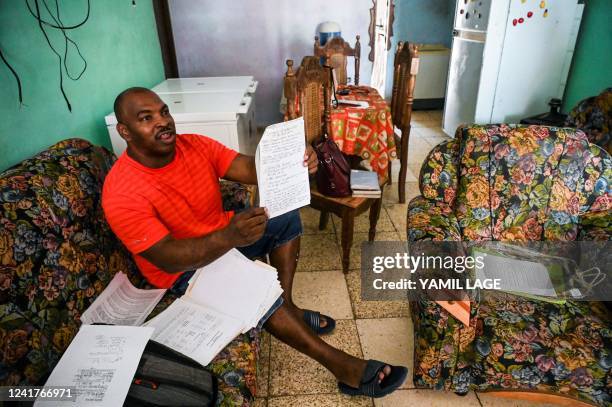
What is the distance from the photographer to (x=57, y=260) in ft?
3.58

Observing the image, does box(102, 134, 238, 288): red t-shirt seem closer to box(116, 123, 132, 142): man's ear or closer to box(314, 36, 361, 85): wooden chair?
box(116, 123, 132, 142): man's ear

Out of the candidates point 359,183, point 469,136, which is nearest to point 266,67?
point 359,183

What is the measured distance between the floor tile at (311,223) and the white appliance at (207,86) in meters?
0.96

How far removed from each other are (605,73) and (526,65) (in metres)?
0.61

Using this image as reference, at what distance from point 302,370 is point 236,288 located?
53 cm

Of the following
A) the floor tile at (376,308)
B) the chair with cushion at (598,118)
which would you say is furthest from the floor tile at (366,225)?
the chair with cushion at (598,118)

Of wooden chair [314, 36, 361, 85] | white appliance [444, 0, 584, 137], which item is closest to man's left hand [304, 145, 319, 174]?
wooden chair [314, 36, 361, 85]

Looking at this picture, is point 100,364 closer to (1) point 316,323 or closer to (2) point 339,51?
(1) point 316,323

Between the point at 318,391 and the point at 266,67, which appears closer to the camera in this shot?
the point at 318,391

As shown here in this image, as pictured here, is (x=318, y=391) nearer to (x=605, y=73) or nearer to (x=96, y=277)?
(x=96, y=277)

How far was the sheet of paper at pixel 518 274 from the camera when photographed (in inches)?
53.0

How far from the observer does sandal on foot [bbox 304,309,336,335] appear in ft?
5.54

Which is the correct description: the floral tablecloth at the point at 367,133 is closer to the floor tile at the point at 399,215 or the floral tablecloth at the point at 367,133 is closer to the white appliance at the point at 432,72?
the floor tile at the point at 399,215

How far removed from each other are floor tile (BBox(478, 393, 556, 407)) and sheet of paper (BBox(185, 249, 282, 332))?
34.4 inches
